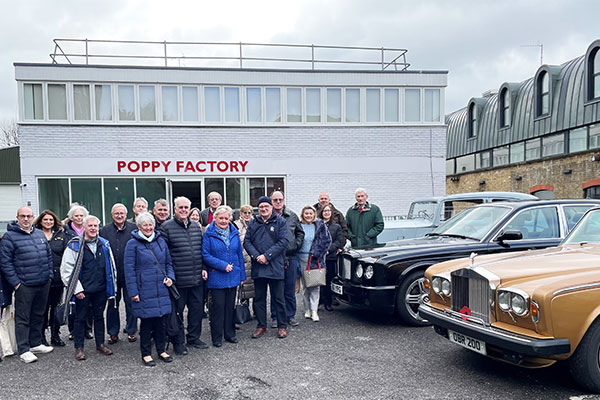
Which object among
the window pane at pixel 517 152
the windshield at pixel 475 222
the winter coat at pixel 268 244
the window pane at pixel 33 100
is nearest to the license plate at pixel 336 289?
the winter coat at pixel 268 244

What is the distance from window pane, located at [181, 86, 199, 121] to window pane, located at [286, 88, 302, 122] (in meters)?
3.20

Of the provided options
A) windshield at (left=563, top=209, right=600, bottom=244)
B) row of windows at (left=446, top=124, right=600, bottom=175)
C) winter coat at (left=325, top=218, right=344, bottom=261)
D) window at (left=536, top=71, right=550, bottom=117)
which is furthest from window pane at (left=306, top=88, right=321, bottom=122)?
window at (left=536, top=71, right=550, bottom=117)

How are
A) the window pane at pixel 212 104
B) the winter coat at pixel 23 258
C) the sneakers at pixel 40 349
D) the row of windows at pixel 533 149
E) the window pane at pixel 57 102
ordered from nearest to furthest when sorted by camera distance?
the winter coat at pixel 23 258
the sneakers at pixel 40 349
the window pane at pixel 57 102
the window pane at pixel 212 104
the row of windows at pixel 533 149

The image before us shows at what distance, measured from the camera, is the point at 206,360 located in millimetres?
4828

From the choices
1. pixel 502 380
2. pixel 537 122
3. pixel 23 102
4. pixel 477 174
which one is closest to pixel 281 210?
pixel 502 380

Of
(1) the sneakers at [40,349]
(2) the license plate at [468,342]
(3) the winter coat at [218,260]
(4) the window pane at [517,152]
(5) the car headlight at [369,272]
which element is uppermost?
(4) the window pane at [517,152]

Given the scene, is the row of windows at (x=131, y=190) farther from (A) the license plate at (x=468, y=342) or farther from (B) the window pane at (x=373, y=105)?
(A) the license plate at (x=468, y=342)

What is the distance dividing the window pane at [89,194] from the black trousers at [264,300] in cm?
1068

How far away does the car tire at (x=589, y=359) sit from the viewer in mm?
3471

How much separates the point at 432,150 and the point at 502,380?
41.5 feet

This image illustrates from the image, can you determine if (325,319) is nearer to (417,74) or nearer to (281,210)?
(281,210)

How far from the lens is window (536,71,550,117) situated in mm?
21377

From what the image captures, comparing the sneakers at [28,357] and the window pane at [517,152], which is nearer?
the sneakers at [28,357]

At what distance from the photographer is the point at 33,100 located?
14.3 meters
